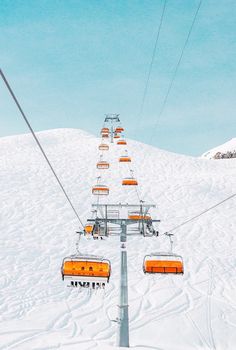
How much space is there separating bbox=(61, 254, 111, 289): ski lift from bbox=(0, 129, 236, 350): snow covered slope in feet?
7.73

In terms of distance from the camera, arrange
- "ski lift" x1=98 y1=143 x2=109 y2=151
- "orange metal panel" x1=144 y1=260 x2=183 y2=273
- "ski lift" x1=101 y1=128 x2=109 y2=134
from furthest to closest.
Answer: "ski lift" x1=101 y1=128 x2=109 y2=134, "ski lift" x1=98 y1=143 x2=109 y2=151, "orange metal panel" x1=144 y1=260 x2=183 y2=273

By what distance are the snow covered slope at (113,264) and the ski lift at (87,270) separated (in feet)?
7.73

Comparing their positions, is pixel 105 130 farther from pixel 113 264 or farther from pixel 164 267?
pixel 164 267

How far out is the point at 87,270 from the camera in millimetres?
8812

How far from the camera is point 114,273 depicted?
1666cm

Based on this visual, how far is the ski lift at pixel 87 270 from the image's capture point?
8789 mm

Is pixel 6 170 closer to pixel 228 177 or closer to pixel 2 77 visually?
pixel 228 177

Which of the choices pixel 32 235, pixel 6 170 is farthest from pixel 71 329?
pixel 6 170

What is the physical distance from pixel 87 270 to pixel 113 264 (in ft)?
29.1

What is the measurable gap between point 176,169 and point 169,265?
1135 inches

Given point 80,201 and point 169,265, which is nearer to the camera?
point 169,265

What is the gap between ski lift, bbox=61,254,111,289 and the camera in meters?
8.79

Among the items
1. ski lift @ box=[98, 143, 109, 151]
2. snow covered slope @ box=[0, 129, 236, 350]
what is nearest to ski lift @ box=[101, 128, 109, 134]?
ski lift @ box=[98, 143, 109, 151]

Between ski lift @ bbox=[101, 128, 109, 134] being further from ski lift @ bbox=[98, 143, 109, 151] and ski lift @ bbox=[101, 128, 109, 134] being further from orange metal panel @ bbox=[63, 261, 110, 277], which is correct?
orange metal panel @ bbox=[63, 261, 110, 277]
